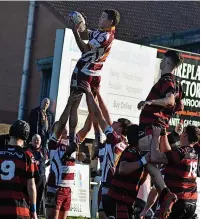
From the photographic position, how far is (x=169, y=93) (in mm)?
8922

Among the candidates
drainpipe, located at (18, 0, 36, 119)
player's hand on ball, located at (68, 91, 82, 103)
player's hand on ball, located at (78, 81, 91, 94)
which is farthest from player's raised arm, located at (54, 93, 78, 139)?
drainpipe, located at (18, 0, 36, 119)

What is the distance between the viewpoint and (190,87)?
71.4ft

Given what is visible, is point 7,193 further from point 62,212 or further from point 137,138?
point 62,212

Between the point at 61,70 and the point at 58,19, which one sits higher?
the point at 58,19

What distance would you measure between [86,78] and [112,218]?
2.10 metres

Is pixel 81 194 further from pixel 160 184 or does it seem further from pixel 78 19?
pixel 160 184

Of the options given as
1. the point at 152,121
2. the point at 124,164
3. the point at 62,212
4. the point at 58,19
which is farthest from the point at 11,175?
the point at 58,19

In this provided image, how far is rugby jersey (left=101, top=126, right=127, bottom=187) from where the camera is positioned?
11117 millimetres

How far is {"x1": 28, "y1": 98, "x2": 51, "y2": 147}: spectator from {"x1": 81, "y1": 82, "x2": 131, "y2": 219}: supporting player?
13.9 ft

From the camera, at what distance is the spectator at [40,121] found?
15664mm

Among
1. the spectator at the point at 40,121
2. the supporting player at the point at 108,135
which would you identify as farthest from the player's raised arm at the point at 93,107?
the spectator at the point at 40,121

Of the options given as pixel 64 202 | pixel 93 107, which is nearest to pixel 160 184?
pixel 93 107

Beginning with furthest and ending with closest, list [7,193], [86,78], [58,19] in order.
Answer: [58,19]
[86,78]
[7,193]

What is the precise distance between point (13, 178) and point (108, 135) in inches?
91.0
